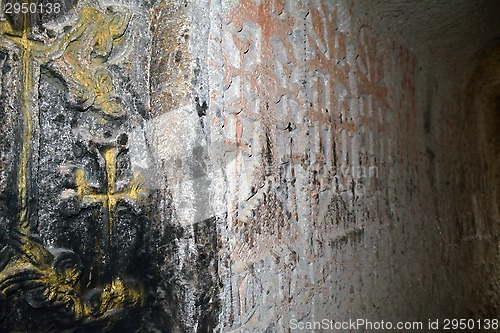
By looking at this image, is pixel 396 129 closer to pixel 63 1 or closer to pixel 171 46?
pixel 171 46

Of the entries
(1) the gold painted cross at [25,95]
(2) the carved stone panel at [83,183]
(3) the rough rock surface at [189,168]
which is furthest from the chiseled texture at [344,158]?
(1) the gold painted cross at [25,95]

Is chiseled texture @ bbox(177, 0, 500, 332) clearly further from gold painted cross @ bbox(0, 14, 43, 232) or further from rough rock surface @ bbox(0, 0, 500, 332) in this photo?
gold painted cross @ bbox(0, 14, 43, 232)

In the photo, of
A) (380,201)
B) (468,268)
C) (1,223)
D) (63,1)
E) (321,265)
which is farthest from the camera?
(468,268)

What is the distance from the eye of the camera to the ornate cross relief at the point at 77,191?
2.62 feet

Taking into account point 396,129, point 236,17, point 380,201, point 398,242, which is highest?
point 236,17

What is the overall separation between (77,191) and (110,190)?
0.22ft

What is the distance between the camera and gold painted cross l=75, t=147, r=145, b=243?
886 mm

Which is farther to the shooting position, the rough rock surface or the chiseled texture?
the chiseled texture

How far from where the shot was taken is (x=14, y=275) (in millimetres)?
779

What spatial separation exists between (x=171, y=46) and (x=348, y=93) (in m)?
0.68

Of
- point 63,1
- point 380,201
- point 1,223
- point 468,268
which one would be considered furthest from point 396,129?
point 1,223

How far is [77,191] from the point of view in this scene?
34.5 inches

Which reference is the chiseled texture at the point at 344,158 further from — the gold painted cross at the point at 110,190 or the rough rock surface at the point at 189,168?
the gold painted cross at the point at 110,190

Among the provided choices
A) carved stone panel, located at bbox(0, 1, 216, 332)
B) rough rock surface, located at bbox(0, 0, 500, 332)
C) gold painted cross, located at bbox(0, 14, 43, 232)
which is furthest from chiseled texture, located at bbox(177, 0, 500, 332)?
gold painted cross, located at bbox(0, 14, 43, 232)
